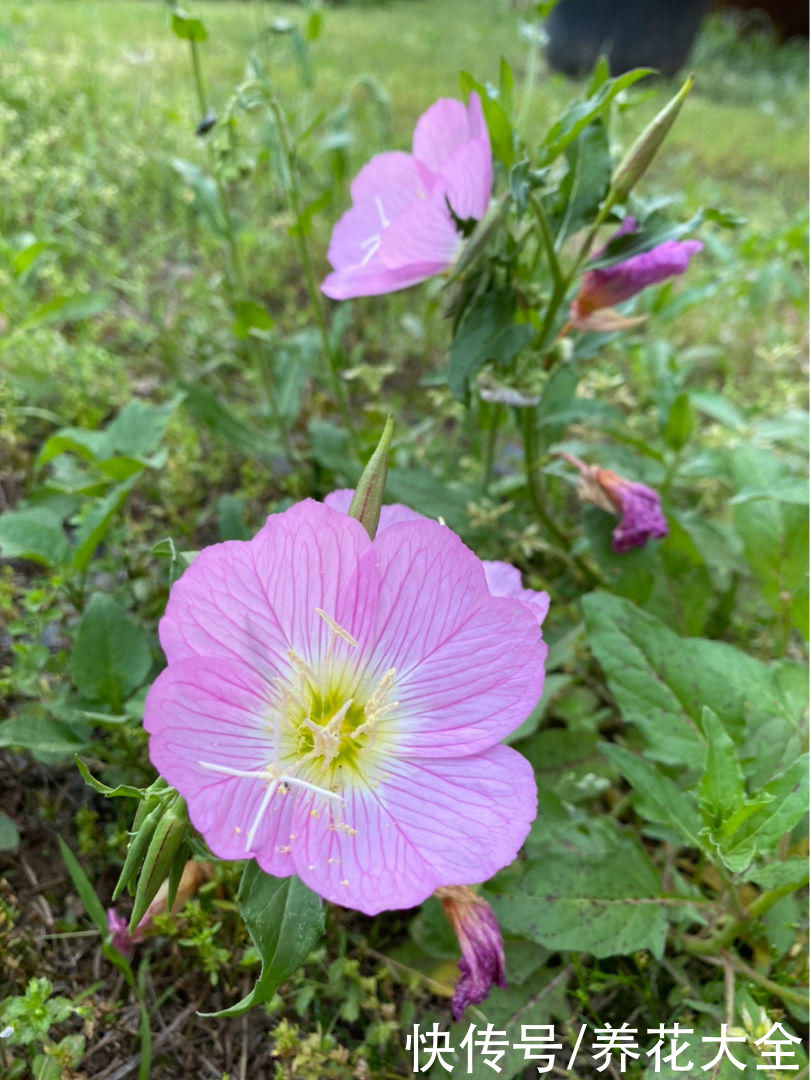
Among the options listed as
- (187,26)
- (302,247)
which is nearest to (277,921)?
(302,247)

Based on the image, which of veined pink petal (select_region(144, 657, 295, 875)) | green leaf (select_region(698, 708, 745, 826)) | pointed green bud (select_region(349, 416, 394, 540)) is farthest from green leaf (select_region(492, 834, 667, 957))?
pointed green bud (select_region(349, 416, 394, 540))

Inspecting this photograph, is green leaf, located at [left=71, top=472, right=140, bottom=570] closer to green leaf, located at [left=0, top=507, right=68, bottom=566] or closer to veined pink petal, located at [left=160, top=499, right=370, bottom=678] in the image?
green leaf, located at [left=0, top=507, right=68, bottom=566]

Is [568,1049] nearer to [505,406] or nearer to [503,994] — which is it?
[503,994]

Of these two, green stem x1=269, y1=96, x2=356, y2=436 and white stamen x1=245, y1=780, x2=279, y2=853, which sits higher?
green stem x1=269, y1=96, x2=356, y2=436

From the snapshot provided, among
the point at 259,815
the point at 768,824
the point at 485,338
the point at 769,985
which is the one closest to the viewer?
the point at 259,815

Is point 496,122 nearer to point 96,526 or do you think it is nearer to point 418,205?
point 418,205

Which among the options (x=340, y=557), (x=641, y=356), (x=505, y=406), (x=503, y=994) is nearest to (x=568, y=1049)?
(x=503, y=994)

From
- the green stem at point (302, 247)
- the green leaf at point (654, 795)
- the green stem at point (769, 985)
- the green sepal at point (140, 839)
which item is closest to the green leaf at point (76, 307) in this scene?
the green stem at point (302, 247)
